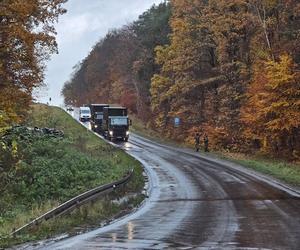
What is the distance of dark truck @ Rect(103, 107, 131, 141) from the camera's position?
57281 mm

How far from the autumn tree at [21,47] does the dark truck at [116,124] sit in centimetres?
2446

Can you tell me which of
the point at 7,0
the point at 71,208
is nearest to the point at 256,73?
the point at 7,0

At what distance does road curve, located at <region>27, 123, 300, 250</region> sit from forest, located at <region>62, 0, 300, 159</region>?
14.0 meters

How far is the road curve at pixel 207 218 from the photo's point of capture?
35.2 ft

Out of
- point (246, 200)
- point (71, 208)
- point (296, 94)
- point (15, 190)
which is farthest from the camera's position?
point (296, 94)

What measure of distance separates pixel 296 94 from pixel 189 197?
2123 centimetres

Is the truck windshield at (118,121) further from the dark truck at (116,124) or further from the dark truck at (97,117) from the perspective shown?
the dark truck at (97,117)

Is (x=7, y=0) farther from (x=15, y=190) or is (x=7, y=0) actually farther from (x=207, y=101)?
(x=207, y=101)

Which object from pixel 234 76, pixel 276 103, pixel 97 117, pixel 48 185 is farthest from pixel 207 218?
pixel 97 117

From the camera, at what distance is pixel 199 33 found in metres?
55.3

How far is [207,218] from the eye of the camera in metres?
14.2

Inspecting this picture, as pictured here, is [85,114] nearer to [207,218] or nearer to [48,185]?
[48,185]

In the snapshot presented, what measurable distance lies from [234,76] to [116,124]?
14.5 meters

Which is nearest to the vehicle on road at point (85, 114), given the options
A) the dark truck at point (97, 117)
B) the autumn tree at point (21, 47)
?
the dark truck at point (97, 117)
